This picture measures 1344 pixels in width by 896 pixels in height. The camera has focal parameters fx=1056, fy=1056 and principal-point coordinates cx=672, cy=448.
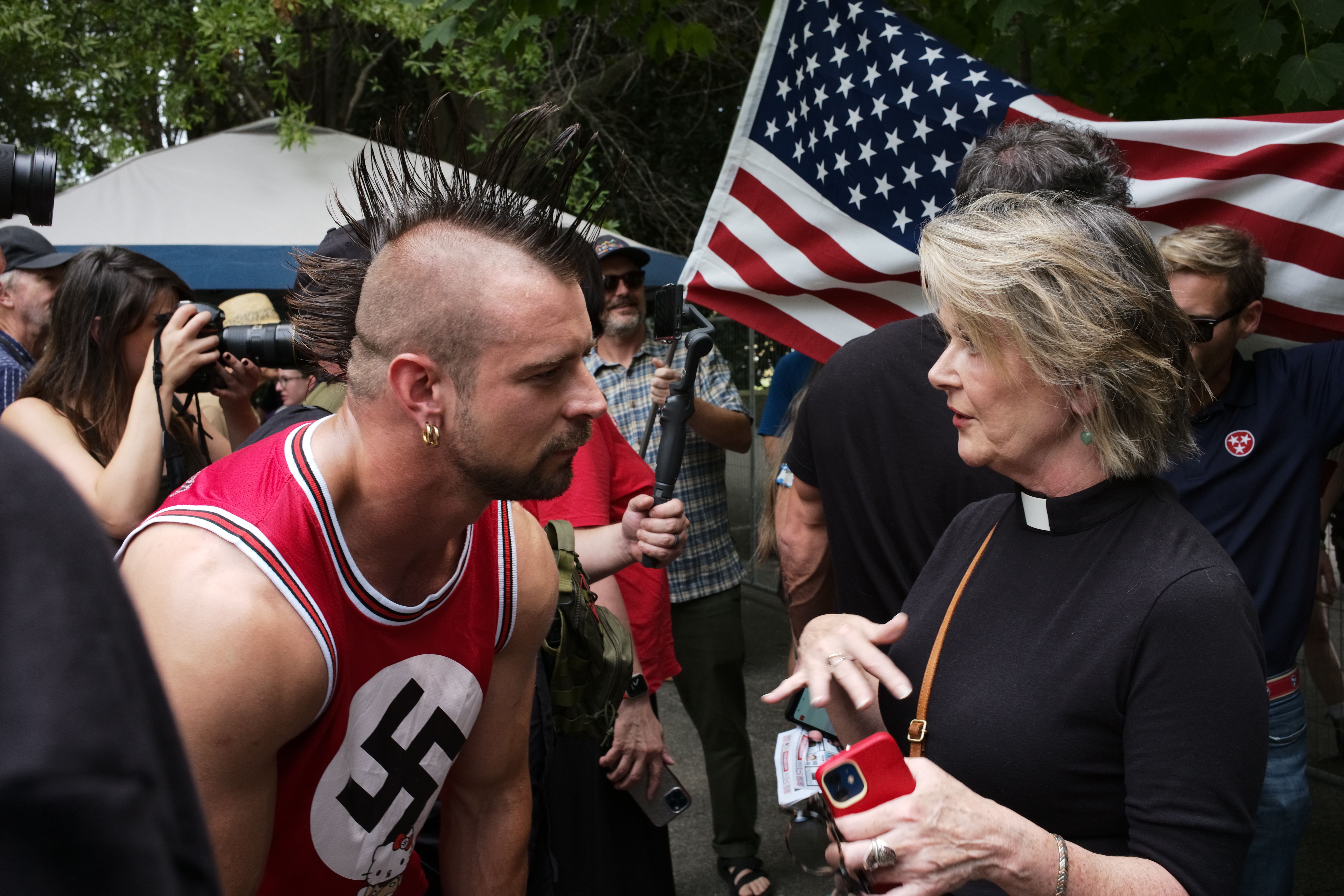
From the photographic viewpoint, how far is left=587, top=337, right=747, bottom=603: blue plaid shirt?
4.09m

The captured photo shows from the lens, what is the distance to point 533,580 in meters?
2.04

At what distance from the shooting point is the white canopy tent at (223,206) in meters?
6.15

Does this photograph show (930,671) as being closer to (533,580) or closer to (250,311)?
(533,580)

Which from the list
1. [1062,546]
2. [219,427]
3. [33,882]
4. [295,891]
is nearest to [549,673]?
[295,891]

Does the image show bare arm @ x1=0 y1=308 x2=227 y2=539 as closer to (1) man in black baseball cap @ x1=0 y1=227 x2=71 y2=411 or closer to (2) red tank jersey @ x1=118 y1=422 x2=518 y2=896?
(1) man in black baseball cap @ x1=0 y1=227 x2=71 y2=411

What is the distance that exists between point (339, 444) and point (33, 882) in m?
1.29

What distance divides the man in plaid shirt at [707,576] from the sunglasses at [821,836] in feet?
3.65

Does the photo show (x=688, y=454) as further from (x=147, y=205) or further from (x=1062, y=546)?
(x=147, y=205)

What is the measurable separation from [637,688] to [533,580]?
3.10 feet

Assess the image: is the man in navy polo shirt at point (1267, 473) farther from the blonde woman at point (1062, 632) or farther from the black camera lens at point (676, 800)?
the black camera lens at point (676, 800)

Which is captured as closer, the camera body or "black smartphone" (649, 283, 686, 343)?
the camera body

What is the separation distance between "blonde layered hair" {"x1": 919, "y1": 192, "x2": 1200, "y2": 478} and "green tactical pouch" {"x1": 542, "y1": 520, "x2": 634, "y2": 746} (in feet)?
3.33

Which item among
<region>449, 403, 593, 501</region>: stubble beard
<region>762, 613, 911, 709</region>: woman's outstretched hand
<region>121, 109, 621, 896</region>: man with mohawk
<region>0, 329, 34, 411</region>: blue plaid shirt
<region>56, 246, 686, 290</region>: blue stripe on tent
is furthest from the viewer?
<region>56, 246, 686, 290</region>: blue stripe on tent

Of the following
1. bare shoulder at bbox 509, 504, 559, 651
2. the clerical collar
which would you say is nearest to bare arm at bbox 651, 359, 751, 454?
bare shoulder at bbox 509, 504, 559, 651
